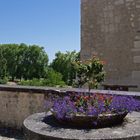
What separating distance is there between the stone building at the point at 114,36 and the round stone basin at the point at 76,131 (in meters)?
4.91

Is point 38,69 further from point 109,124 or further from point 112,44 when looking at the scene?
point 109,124

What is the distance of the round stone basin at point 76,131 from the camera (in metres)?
3.37

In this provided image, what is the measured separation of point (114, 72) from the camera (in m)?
9.16

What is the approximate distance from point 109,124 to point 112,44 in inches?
221

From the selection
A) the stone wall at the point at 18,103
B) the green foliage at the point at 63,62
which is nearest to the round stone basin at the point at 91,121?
the stone wall at the point at 18,103

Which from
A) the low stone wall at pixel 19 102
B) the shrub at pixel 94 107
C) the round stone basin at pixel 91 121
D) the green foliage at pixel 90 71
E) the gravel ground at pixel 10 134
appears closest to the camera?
the round stone basin at pixel 91 121

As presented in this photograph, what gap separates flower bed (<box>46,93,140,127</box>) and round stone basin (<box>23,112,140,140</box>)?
0.09m

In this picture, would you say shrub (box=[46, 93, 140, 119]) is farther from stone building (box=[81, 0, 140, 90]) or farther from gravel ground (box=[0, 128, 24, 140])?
stone building (box=[81, 0, 140, 90])

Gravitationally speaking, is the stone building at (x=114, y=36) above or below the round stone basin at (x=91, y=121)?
above

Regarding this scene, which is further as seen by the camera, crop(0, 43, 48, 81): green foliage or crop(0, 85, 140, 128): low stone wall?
crop(0, 43, 48, 81): green foliage

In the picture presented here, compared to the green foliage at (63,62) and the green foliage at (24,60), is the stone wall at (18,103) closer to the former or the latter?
the green foliage at (63,62)

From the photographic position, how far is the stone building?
8828 mm

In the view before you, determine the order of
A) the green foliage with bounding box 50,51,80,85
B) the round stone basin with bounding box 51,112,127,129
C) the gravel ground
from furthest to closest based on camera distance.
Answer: the green foliage with bounding box 50,51,80,85 < the gravel ground < the round stone basin with bounding box 51,112,127,129

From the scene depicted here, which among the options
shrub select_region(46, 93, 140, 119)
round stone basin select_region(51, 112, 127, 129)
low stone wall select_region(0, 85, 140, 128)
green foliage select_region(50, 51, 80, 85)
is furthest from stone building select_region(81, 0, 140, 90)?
green foliage select_region(50, 51, 80, 85)
